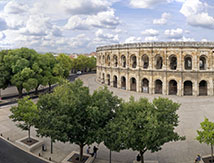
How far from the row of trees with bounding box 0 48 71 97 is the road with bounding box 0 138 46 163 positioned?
16682mm

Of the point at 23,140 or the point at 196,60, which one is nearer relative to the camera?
the point at 23,140

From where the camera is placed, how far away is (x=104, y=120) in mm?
14695

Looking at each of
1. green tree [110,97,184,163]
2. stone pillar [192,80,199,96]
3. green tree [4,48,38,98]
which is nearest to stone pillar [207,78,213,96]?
stone pillar [192,80,199,96]

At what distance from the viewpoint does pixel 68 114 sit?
14242 millimetres

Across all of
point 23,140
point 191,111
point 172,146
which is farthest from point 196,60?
point 23,140

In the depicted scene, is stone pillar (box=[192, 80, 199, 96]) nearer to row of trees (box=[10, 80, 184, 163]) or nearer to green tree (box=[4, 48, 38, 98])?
row of trees (box=[10, 80, 184, 163])

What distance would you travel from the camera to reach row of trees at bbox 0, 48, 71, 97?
34.6 metres

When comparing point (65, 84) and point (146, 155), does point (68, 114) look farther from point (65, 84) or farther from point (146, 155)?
point (146, 155)

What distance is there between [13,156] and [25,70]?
20.5 m

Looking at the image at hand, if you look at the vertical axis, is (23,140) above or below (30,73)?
below

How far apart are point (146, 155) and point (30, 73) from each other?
26.9 metres

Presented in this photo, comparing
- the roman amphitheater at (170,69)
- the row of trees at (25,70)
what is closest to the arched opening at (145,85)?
the roman amphitheater at (170,69)

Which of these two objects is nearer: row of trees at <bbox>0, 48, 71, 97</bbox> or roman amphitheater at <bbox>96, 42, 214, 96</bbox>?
row of trees at <bbox>0, 48, 71, 97</bbox>

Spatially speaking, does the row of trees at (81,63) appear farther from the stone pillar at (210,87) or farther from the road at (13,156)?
the road at (13,156)
